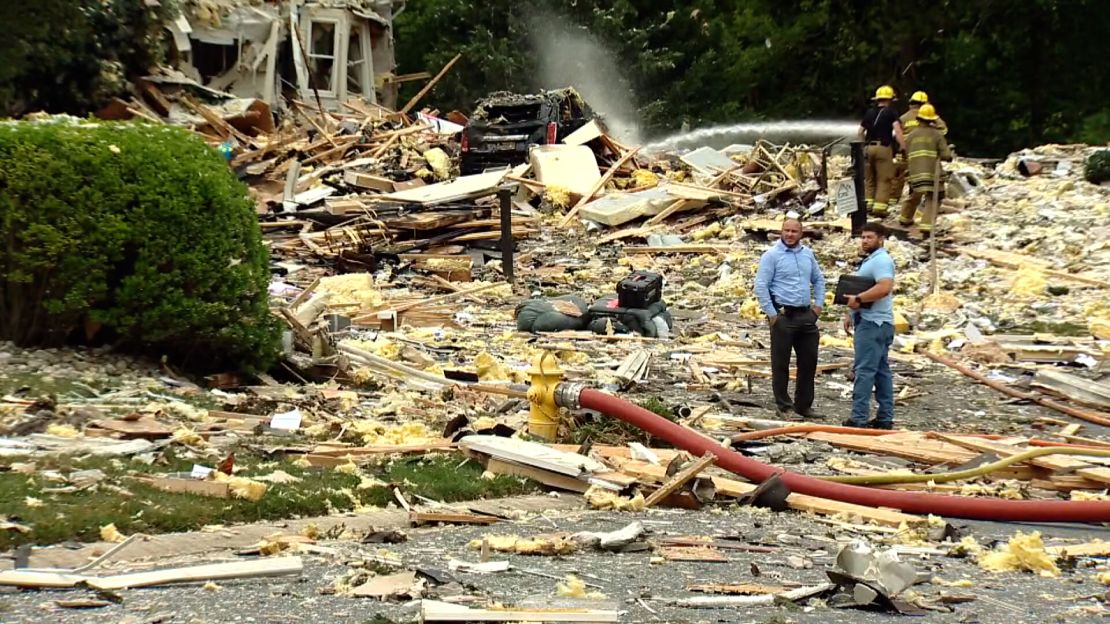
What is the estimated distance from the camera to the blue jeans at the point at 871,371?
32.6 ft

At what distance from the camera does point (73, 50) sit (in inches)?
956

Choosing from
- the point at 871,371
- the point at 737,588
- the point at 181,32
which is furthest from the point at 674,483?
the point at 181,32

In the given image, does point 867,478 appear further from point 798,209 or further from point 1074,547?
point 798,209

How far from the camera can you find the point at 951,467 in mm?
8156

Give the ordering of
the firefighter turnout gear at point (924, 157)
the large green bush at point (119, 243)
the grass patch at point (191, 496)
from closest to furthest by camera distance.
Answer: the grass patch at point (191, 496), the large green bush at point (119, 243), the firefighter turnout gear at point (924, 157)

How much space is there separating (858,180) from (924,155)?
3.00 ft

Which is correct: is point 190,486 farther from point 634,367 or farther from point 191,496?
point 634,367

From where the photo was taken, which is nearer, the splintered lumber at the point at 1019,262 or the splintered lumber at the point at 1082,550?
the splintered lumber at the point at 1082,550

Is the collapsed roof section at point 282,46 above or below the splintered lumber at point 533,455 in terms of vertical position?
above

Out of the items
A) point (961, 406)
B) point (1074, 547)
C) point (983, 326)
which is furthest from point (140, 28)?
point (1074, 547)

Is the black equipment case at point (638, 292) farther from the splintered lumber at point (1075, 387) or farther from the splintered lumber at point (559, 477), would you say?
the splintered lumber at point (559, 477)

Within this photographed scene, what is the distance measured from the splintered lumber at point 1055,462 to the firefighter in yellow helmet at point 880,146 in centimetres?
1127

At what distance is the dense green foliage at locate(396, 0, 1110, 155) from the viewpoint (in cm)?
4028

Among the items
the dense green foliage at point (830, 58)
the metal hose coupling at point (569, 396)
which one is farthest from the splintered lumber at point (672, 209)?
the dense green foliage at point (830, 58)
